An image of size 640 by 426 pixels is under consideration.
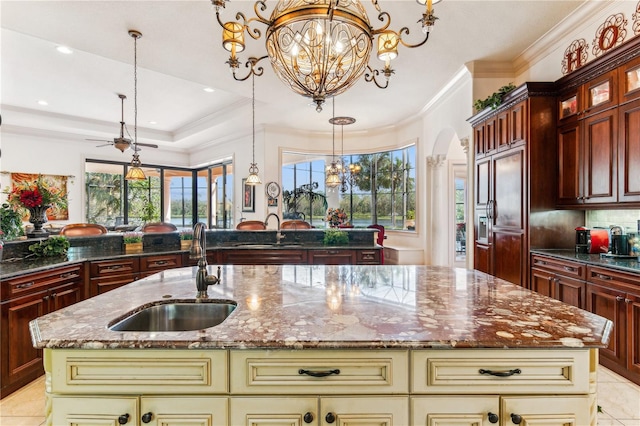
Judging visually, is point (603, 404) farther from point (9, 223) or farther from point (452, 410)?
point (9, 223)

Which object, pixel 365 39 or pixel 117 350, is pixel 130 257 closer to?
pixel 117 350

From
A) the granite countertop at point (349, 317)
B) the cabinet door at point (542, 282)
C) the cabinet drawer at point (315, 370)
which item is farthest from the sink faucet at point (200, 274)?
the cabinet door at point (542, 282)

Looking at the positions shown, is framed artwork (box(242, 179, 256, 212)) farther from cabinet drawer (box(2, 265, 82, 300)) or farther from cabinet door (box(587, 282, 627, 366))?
cabinet door (box(587, 282, 627, 366))

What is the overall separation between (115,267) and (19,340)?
986mm

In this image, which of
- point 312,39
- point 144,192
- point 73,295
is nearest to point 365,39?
point 312,39

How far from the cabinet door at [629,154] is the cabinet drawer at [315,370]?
2.73 meters

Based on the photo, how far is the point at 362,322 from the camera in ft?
4.12

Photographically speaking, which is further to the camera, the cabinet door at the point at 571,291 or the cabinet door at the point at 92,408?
the cabinet door at the point at 571,291

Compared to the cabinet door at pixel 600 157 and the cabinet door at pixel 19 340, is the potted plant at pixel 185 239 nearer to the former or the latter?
the cabinet door at pixel 19 340

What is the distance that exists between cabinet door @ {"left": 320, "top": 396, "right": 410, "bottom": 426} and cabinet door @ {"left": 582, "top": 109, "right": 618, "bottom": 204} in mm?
2851

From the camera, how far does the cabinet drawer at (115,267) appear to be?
3.14 metres

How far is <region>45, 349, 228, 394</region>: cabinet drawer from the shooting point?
112 cm

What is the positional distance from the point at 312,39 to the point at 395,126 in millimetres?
6583

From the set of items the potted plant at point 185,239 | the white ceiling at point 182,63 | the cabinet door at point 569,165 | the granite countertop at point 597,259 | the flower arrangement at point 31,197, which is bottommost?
the granite countertop at point 597,259
